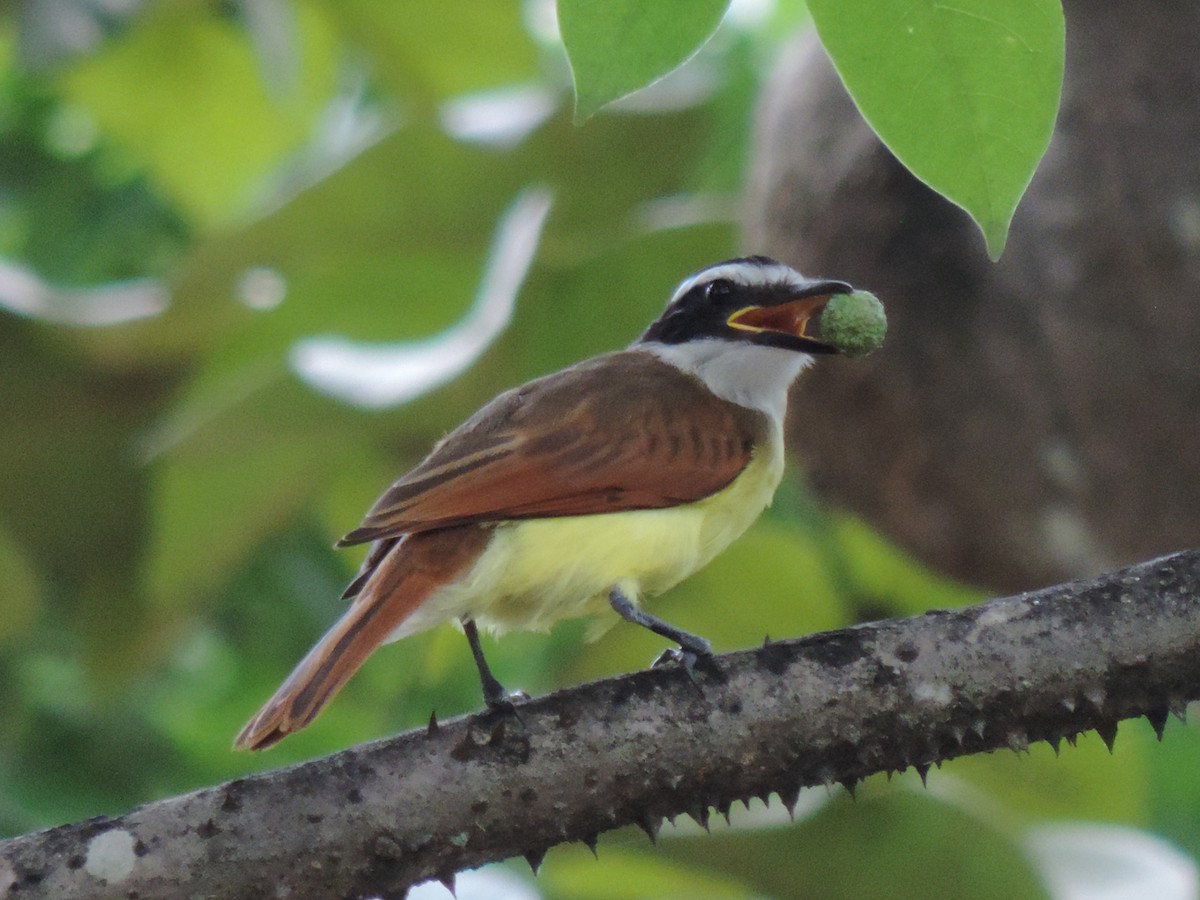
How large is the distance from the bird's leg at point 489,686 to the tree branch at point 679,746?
0.05m

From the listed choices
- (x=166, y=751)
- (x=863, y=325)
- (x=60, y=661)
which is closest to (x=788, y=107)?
(x=863, y=325)

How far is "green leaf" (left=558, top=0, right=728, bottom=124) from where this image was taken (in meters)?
1.33

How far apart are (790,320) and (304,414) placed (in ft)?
3.91

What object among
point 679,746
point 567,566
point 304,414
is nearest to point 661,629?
point 567,566

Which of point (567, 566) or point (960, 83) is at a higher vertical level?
point (960, 83)

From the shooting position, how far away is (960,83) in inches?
53.3

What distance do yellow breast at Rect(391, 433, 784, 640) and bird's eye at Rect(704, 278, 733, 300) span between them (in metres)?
0.47

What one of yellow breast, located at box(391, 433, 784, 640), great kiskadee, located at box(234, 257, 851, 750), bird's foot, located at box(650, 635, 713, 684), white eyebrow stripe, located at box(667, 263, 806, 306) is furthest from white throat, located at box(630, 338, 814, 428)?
bird's foot, located at box(650, 635, 713, 684)

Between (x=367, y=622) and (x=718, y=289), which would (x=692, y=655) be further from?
(x=718, y=289)

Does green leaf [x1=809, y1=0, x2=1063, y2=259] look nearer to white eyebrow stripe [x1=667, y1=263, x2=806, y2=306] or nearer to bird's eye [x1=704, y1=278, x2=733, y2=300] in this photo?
white eyebrow stripe [x1=667, y1=263, x2=806, y2=306]

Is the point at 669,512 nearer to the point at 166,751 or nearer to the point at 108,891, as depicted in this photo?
the point at 108,891

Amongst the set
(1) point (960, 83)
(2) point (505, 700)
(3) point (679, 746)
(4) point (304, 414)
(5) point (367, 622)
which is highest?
(4) point (304, 414)

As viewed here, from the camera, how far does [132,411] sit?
171 inches

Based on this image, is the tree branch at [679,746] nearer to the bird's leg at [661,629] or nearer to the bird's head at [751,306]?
the bird's leg at [661,629]
